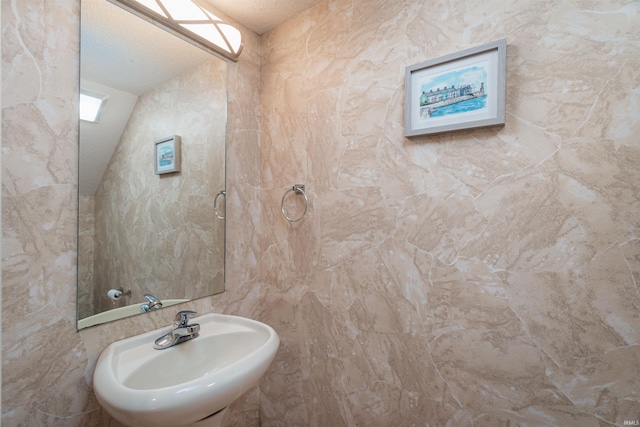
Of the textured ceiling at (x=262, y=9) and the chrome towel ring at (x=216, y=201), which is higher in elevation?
the textured ceiling at (x=262, y=9)

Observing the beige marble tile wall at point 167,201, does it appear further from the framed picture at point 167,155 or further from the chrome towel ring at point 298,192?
the chrome towel ring at point 298,192

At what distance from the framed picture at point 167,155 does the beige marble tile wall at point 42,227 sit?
29cm

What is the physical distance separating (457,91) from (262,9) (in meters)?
1.00

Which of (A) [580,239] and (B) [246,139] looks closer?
(A) [580,239]

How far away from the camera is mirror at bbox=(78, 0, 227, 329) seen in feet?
3.30

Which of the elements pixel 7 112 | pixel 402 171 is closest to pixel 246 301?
pixel 402 171

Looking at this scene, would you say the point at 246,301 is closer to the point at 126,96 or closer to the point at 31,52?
the point at 126,96

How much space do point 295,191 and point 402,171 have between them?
1.74 feet

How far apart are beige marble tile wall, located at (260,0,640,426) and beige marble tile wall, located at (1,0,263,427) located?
80 centimetres

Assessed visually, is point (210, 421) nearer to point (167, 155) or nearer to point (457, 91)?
point (167, 155)

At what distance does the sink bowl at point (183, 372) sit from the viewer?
76 cm

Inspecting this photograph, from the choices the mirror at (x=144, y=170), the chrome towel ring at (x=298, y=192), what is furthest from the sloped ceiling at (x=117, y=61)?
the chrome towel ring at (x=298, y=192)

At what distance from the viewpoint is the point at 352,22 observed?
1267mm

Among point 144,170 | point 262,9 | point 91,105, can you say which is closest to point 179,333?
point 144,170
